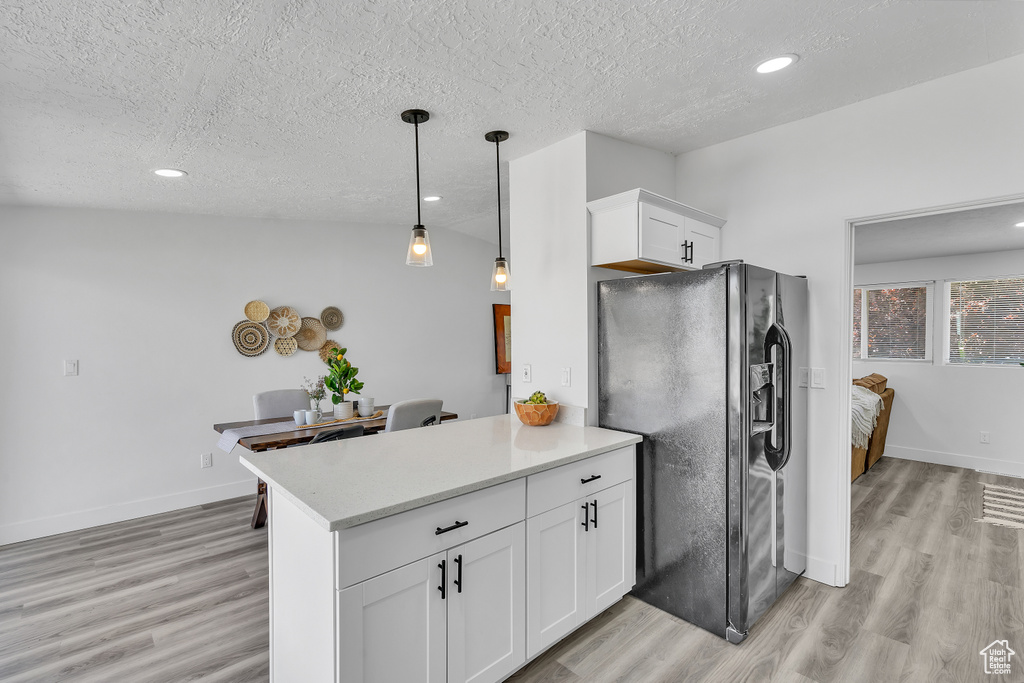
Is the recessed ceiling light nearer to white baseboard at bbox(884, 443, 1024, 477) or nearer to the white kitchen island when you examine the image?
the white kitchen island

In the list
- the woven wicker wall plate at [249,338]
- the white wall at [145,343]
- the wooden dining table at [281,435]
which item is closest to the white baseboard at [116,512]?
the white wall at [145,343]

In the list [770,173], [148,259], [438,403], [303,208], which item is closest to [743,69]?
[770,173]

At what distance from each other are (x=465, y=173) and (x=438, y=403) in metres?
1.58

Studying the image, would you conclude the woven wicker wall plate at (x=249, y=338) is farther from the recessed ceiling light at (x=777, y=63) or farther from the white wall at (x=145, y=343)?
the recessed ceiling light at (x=777, y=63)

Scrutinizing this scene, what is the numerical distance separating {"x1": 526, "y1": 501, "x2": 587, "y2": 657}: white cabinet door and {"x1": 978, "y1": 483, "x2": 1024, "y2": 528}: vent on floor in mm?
3370

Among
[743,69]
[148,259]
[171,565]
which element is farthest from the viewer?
[148,259]

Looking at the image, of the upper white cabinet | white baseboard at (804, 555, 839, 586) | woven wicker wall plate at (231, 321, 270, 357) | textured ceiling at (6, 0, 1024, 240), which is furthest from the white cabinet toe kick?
woven wicker wall plate at (231, 321, 270, 357)

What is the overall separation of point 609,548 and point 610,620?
37 centimetres

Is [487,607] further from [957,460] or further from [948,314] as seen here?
[948,314]

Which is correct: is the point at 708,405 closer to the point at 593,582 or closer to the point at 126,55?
the point at 593,582

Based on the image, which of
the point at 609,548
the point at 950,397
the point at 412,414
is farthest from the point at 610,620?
the point at 950,397

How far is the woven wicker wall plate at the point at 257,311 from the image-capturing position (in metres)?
4.32

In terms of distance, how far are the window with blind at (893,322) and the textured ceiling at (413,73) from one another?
4.12 metres

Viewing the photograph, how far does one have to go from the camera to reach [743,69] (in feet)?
6.88
